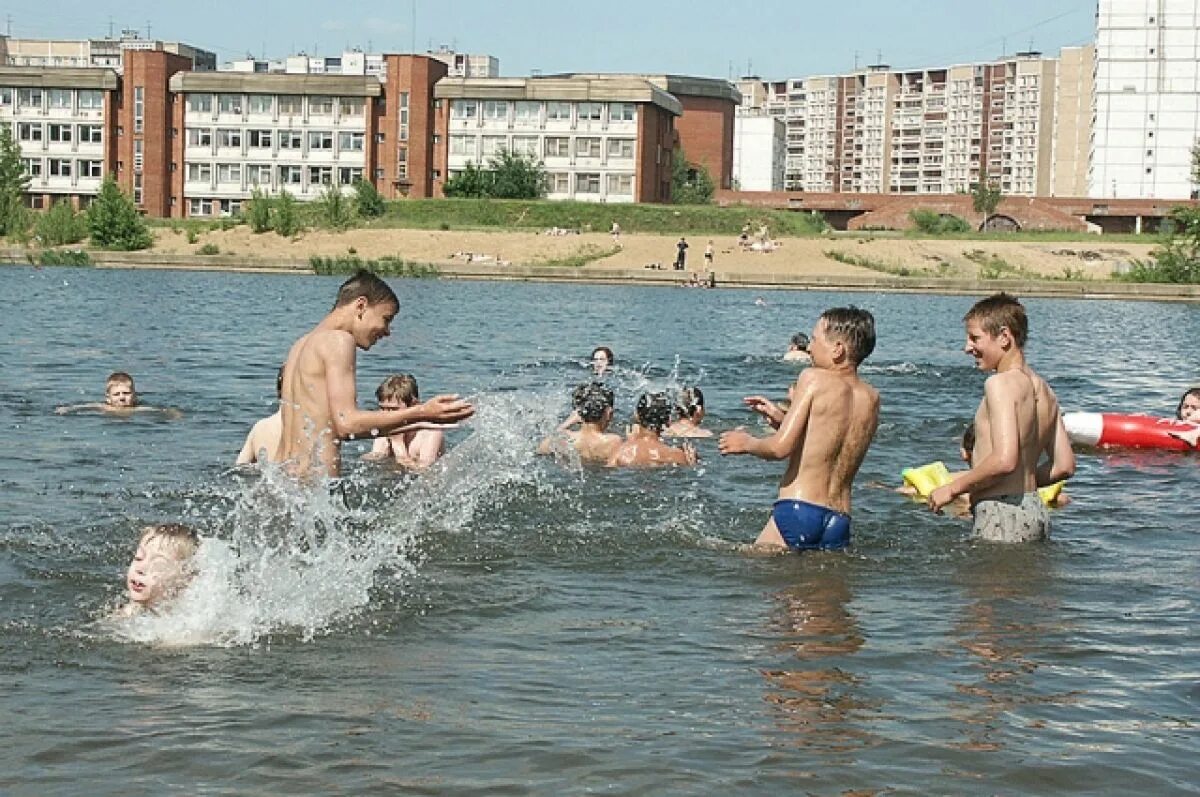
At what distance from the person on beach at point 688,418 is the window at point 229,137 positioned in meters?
88.0

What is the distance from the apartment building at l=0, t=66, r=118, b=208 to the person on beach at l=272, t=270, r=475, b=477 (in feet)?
315

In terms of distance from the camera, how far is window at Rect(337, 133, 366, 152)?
99.7m

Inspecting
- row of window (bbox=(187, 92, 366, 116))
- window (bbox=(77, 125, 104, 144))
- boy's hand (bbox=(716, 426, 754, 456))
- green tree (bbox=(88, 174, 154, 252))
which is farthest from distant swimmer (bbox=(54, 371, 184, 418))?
window (bbox=(77, 125, 104, 144))

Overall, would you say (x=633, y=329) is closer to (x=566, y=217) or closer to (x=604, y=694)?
(x=604, y=694)

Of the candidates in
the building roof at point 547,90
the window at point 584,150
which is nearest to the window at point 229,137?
the building roof at point 547,90

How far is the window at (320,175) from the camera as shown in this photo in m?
101

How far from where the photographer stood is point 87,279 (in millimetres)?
53562

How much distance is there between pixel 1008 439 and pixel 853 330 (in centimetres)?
106

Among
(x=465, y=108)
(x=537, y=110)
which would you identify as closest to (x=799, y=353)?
(x=465, y=108)

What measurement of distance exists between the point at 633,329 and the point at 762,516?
84.3ft

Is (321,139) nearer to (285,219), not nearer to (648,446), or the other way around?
(285,219)

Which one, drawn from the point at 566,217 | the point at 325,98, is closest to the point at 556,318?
the point at 566,217

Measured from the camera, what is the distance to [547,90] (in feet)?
329

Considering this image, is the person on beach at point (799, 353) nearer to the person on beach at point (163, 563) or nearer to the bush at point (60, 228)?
the person on beach at point (163, 563)
